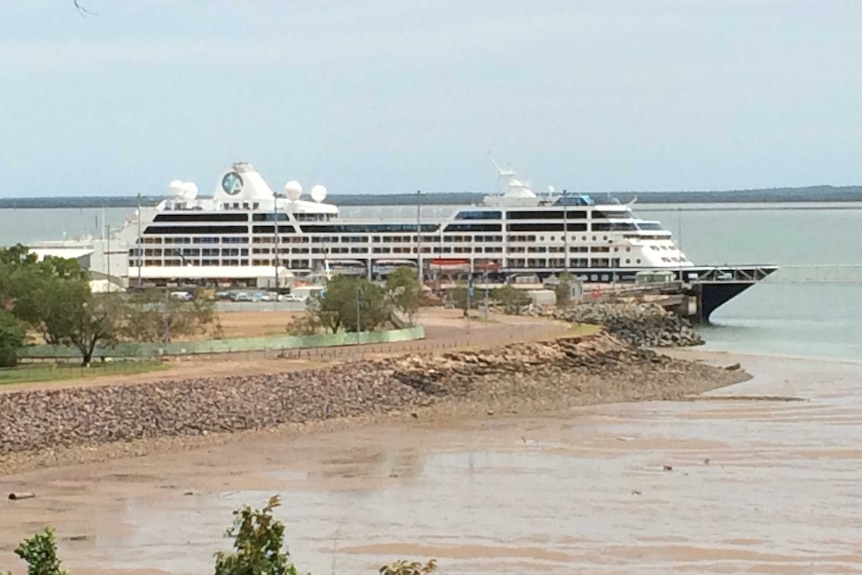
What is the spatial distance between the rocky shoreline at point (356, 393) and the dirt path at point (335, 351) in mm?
893

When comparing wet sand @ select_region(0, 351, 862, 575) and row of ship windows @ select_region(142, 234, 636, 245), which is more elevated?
row of ship windows @ select_region(142, 234, 636, 245)

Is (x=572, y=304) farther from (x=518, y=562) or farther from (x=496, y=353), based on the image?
(x=518, y=562)

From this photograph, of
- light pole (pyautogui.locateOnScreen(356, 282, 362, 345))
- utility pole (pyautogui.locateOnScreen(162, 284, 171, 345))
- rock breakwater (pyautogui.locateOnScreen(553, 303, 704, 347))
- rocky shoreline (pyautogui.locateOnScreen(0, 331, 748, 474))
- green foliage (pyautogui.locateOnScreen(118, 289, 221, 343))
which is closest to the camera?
rocky shoreline (pyautogui.locateOnScreen(0, 331, 748, 474))

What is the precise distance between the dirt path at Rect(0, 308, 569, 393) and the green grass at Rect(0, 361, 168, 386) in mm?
497

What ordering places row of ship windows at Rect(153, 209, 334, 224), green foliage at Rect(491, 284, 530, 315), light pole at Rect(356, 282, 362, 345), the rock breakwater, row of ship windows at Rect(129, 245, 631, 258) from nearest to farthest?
1. light pole at Rect(356, 282, 362, 345)
2. the rock breakwater
3. green foliage at Rect(491, 284, 530, 315)
4. row of ship windows at Rect(129, 245, 631, 258)
5. row of ship windows at Rect(153, 209, 334, 224)

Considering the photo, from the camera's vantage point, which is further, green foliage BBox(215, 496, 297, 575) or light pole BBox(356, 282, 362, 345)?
light pole BBox(356, 282, 362, 345)

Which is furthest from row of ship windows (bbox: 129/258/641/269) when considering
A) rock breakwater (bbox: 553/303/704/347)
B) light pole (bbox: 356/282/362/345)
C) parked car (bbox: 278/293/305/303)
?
light pole (bbox: 356/282/362/345)

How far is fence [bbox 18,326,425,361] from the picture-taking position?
127 ft

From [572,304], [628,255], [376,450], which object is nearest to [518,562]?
[376,450]

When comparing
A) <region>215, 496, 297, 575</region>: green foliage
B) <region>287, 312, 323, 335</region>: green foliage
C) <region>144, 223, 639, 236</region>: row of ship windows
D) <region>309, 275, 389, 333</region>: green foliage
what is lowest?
<region>215, 496, 297, 575</region>: green foliage

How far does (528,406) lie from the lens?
3747cm

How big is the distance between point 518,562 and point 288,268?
6109cm

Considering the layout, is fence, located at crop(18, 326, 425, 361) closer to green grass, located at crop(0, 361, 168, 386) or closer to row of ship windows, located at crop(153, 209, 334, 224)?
green grass, located at crop(0, 361, 168, 386)

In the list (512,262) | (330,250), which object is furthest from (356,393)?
(330,250)
